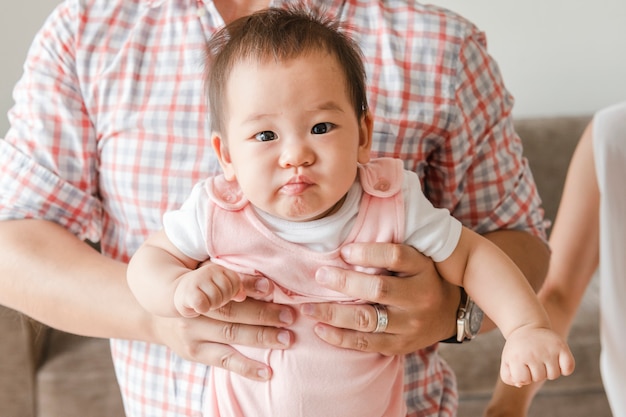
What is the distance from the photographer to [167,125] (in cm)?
129

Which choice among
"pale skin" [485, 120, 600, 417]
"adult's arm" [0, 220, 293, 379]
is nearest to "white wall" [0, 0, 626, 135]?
"pale skin" [485, 120, 600, 417]

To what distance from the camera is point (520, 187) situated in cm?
138

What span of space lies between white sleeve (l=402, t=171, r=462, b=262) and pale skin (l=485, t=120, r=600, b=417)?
2.44ft

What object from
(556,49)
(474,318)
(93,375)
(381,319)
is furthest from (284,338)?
(556,49)

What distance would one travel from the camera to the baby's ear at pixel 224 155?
3.52ft

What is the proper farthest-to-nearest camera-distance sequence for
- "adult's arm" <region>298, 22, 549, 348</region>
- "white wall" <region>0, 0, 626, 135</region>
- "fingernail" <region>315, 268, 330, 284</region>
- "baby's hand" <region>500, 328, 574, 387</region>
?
1. "white wall" <region>0, 0, 626, 135</region>
2. "adult's arm" <region>298, 22, 549, 348</region>
3. "fingernail" <region>315, 268, 330, 284</region>
4. "baby's hand" <region>500, 328, 574, 387</region>

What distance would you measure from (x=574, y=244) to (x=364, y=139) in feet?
2.85

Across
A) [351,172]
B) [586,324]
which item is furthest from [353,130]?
[586,324]

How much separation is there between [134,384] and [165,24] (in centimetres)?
57

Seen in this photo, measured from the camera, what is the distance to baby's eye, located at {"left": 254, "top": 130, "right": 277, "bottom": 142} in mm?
990

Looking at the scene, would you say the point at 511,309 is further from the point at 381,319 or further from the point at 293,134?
the point at 293,134

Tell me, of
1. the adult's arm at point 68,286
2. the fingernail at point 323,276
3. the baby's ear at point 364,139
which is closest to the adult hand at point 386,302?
the fingernail at point 323,276

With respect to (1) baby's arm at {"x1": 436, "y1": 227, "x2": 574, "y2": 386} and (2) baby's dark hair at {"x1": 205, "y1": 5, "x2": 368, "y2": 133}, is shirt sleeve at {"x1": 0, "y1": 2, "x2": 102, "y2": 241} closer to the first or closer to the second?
(2) baby's dark hair at {"x1": 205, "y1": 5, "x2": 368, "y2": 133}

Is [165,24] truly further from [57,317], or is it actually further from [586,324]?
[586,324]
